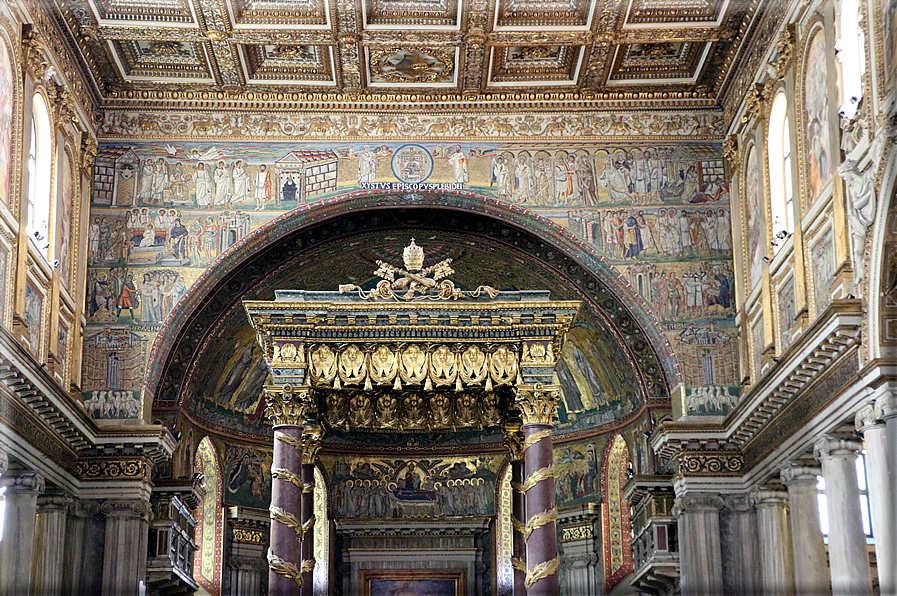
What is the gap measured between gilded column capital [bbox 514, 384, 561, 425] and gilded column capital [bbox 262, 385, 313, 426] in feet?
10.1

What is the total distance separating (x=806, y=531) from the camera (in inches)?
731

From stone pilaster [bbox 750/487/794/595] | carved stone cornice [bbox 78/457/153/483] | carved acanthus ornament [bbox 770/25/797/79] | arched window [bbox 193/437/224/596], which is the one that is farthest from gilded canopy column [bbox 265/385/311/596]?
arched window [bbox 193/437/224/596]

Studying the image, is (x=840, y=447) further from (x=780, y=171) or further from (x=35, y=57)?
(x=35, y=57)

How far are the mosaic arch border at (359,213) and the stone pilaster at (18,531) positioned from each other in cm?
381

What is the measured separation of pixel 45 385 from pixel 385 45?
8208 millimetres

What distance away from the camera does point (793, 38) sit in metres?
18.8

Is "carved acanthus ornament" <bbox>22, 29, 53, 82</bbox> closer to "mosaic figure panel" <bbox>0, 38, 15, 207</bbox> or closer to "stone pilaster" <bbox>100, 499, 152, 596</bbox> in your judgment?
"mosaic figure panel" <bbox>0, 38, 15, 207</bbox>

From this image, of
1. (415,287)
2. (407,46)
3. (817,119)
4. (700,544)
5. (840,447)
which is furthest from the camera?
(407,46)

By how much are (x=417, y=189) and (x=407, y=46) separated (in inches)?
104

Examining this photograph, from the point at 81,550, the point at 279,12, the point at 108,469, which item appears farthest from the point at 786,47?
the point at 81,550

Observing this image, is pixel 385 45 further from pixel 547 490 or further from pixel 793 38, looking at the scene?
pixel 547 490

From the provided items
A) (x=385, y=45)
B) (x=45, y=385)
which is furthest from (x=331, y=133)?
(x=45, y=385)

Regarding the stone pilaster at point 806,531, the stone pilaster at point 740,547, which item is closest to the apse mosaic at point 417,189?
the stone pilaster at point 740,547

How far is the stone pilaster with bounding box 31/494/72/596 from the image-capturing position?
64.6 ft
